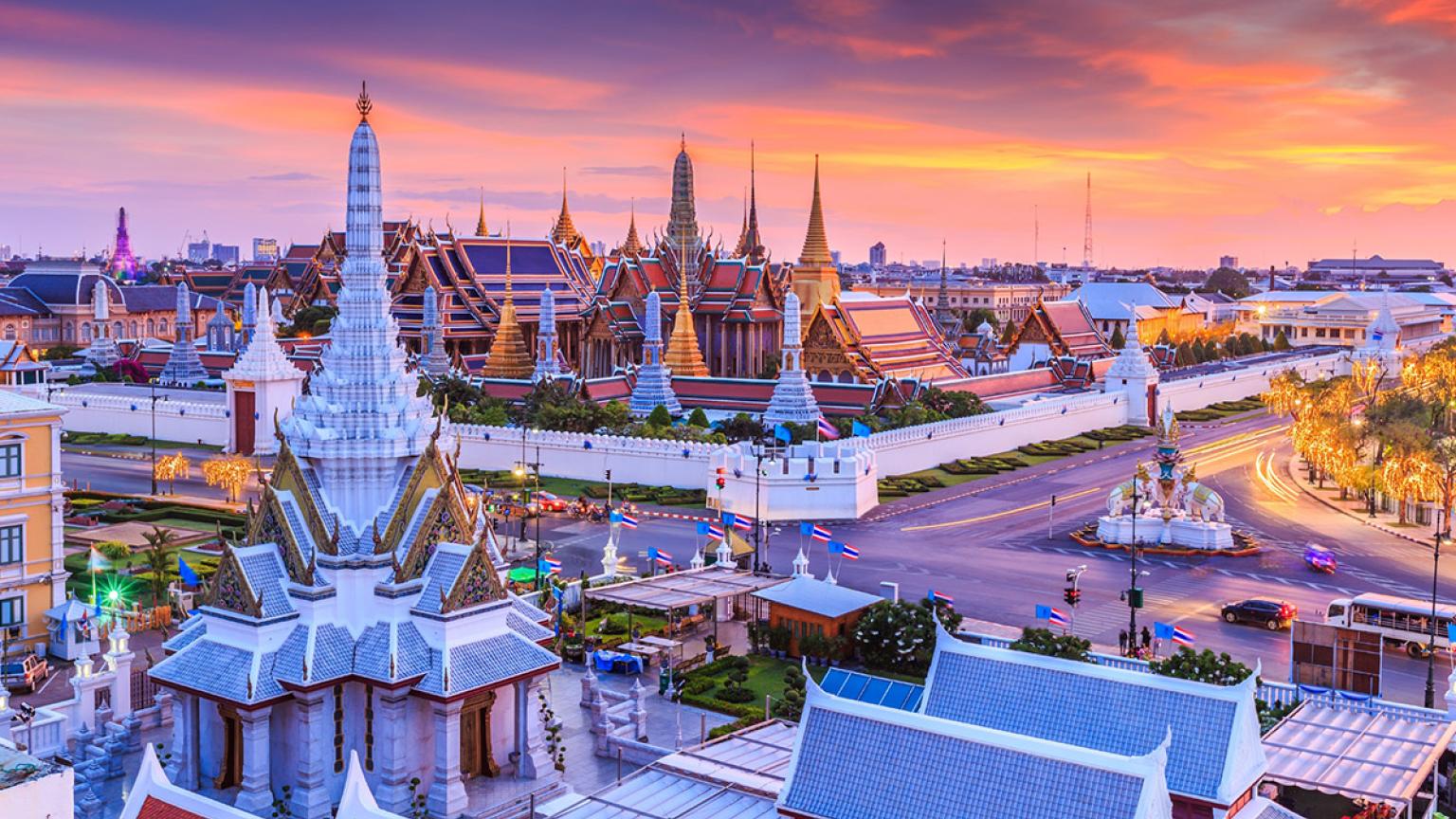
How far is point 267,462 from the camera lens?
65.6 metres

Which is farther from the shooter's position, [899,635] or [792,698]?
[899,635]

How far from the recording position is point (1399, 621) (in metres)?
34.2

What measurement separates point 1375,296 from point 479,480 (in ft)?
421

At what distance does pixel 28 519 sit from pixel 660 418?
1446 inches

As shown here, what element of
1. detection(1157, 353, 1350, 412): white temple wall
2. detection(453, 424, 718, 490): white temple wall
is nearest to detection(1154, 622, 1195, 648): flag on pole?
detection(453, 424, 718, 490): white temple wall

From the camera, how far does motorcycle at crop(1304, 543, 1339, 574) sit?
4312 centimetres

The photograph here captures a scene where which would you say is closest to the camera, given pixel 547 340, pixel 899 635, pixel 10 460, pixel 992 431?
pixel 899 635

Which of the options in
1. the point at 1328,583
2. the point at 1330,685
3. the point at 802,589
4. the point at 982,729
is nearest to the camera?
the point at 982,729

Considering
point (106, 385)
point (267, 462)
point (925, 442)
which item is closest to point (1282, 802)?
point (925, 442)

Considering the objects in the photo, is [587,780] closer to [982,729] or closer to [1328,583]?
[982,729]

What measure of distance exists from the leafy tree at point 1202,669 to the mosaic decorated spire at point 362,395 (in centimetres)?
1402

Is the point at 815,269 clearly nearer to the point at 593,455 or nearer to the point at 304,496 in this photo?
the point at 593,455

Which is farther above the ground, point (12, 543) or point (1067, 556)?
point (12, 543)

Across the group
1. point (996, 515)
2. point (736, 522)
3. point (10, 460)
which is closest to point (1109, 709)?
point (736, 522)
